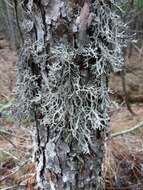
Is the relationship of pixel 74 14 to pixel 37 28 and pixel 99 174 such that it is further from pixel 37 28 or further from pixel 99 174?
pixel 99 174

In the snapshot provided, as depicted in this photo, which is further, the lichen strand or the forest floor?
the forest floor

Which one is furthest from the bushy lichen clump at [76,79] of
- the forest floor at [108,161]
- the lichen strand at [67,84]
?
the forest floor at [108,161]

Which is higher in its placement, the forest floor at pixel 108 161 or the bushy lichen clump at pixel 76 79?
the bushy lichen clump at pixel 76 79

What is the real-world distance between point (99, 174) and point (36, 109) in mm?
347

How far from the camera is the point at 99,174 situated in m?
1.48

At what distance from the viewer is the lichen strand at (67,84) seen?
1229 millimetres

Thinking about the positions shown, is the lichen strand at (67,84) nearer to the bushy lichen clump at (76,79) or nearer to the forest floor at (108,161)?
the bushy lichen clump at (76,79)

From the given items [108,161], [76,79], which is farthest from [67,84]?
[108,161]

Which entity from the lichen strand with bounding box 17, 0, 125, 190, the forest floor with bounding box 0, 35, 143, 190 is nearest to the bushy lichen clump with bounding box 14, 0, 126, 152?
the lichen strand with bounding box 17, 0, 125, 190

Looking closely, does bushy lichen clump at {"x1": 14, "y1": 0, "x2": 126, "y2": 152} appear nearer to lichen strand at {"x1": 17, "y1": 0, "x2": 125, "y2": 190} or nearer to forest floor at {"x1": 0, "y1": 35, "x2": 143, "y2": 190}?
lichen strand at {"x1": 17, "y1": 0, "x2": 125, "y2": 190}

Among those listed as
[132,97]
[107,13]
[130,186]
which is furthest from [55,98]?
[132,97]

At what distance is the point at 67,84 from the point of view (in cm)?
127

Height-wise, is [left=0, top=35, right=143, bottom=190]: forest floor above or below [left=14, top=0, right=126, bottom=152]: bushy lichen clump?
below

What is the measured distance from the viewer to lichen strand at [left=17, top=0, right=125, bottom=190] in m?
1.23
